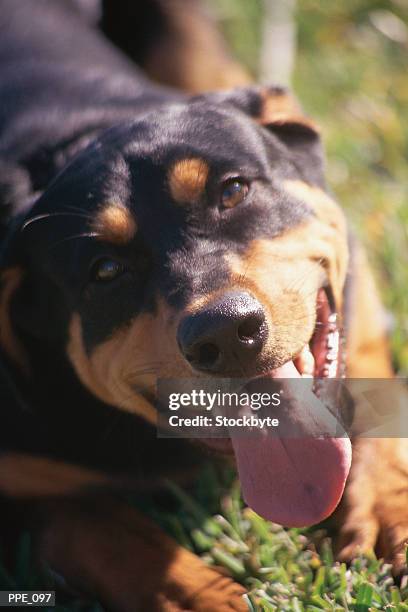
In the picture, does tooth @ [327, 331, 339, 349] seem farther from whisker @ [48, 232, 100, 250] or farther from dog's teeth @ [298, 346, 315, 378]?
whisker @ [48, 232, 100, 250]

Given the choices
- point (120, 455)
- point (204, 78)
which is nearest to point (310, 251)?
point (120, 455)

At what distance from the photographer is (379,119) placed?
4543mm

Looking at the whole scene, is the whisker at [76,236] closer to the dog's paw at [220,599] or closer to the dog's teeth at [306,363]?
the dog's teeth at [306,363]

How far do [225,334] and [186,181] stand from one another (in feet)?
1.77

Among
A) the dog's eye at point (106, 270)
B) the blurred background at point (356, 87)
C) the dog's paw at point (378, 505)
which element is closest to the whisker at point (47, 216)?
the dog's eye at point (106, 270)

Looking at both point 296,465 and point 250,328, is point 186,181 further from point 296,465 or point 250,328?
point 296,465

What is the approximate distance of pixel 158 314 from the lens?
2.33 meters

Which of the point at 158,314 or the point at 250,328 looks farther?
the point at 158,314

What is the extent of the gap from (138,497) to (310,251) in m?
0.99

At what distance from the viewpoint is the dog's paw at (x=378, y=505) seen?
233 centimetres

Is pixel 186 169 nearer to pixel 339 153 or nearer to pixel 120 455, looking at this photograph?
pixel 120 455

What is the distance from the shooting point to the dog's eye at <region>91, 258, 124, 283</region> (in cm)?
246

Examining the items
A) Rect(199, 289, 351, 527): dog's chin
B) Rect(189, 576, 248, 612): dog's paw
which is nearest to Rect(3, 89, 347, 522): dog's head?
Rect(199, 289, 351, 527): dog's chin

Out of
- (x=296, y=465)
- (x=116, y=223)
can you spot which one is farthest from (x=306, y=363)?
(x=116, y=223)
